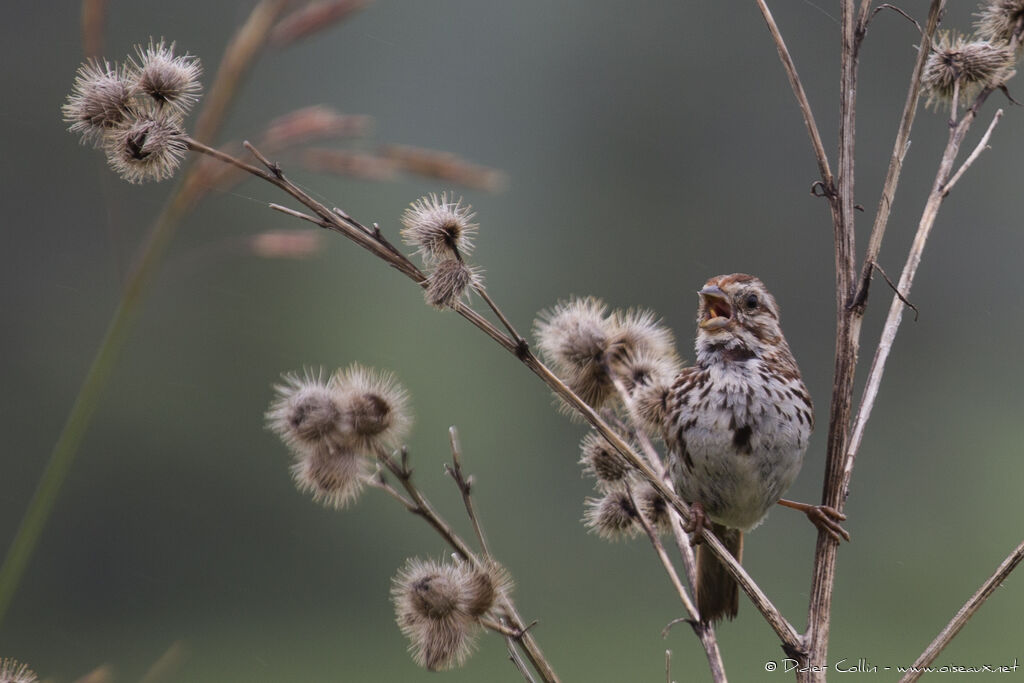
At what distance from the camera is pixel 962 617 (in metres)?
1.82

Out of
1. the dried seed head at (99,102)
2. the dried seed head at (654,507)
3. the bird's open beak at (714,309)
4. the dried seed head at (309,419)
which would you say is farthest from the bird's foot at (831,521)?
the dried seed head at (99,102)

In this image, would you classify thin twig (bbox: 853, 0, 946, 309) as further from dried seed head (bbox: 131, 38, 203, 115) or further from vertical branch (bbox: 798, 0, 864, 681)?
dried seed head (bbox: 131, 38, 203, 115)

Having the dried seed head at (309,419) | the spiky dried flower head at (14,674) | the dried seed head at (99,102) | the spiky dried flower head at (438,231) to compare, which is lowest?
the spiky dried flower head at (14,674)

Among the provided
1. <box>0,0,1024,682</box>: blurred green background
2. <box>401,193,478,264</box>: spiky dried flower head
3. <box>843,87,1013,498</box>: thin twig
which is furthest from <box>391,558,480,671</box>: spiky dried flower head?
<box>0,0,1024,682</box>: blurred green background

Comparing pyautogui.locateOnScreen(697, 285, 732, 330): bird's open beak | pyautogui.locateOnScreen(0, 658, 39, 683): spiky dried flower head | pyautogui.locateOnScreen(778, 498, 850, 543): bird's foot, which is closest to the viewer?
pyautogui.locateOnScreen(0, 658, 39, 683): spiky dried flower head

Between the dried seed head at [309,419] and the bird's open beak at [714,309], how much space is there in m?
0.89

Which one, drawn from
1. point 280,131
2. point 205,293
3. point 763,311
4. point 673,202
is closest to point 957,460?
point 673,202

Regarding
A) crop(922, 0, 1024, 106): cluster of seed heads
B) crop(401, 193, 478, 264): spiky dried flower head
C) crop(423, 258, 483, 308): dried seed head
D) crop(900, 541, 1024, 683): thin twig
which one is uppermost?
crop(922, 0, 1024, 106): cluster of seed heads

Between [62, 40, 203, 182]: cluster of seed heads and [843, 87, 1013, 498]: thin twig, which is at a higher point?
[62, 40, 203, 182]: cluster of seed heads

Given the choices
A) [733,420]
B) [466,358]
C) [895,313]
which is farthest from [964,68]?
[466,358]

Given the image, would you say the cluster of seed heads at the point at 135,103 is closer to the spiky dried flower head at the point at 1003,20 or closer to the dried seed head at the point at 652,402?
the dried seed head at the point at 652,402

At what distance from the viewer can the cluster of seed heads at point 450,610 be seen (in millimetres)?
1944

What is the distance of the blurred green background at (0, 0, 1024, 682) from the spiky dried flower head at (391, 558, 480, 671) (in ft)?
33.6

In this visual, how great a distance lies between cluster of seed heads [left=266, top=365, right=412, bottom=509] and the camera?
7.32 feet
